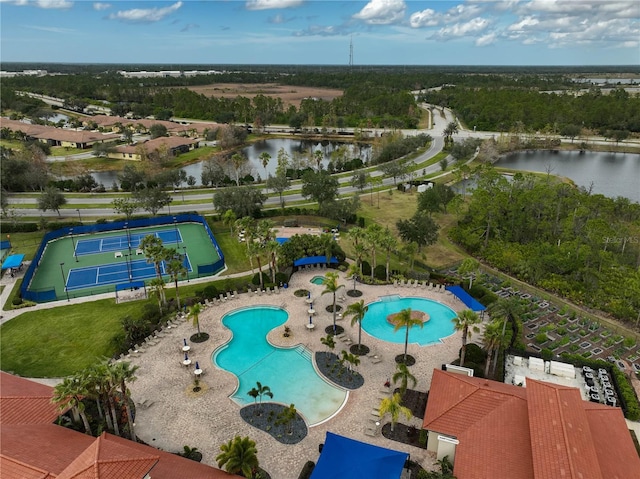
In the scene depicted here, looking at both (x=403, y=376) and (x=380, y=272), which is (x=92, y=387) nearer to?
(x=403, y=376)

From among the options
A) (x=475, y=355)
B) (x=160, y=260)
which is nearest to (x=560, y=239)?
(x=475, y=355)

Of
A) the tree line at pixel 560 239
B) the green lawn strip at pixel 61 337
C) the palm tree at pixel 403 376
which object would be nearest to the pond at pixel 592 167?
the tree line at pixel 560 239

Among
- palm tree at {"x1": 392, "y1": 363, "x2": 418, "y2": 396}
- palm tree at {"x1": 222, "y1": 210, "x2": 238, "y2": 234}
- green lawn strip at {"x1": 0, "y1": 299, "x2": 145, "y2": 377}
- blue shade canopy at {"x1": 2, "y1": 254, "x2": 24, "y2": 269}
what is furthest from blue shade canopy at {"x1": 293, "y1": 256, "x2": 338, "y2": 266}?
blue shade canopy at {"x1": 2, "y1": 254, "x2": 24, "y2": 269}

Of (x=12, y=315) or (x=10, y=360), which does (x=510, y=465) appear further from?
(x=12, y=315)

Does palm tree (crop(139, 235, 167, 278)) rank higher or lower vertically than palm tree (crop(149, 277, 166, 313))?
higher

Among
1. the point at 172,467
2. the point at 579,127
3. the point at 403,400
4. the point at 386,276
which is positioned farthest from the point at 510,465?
the point at 579,127

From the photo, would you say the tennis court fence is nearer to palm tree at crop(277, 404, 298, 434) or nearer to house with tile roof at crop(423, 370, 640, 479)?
palm tree at crop(277, 404, 298, 434)

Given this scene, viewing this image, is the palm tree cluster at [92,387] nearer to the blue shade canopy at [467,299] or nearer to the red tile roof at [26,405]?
the red tile roof at [26,405]
